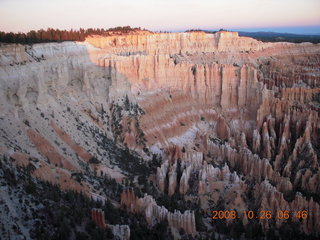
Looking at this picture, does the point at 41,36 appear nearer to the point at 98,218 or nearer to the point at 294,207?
the point at 98,218

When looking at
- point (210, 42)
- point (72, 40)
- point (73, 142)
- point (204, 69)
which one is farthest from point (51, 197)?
point (210, 42)

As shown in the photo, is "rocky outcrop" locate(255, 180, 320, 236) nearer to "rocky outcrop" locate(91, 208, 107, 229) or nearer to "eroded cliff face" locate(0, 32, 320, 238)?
"eroded cliff face" locate(0, 32, 320, 238)

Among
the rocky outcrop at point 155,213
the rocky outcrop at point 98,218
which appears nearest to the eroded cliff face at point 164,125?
the rocky outcrop at point 155,213

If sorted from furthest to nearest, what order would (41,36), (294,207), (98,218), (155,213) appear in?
(41,36), (294,207), (155,213), (98,218)

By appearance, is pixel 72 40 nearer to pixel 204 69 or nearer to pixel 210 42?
pixel 204 69

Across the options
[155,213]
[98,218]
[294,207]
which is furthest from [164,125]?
[98,218]

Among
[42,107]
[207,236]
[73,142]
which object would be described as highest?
[42,107]

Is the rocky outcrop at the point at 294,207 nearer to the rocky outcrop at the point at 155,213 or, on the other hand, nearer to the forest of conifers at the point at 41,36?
the rocky outcrop at the point at 155,213

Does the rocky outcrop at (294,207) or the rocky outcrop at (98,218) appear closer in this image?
the rocky outcrop at (98,218)
